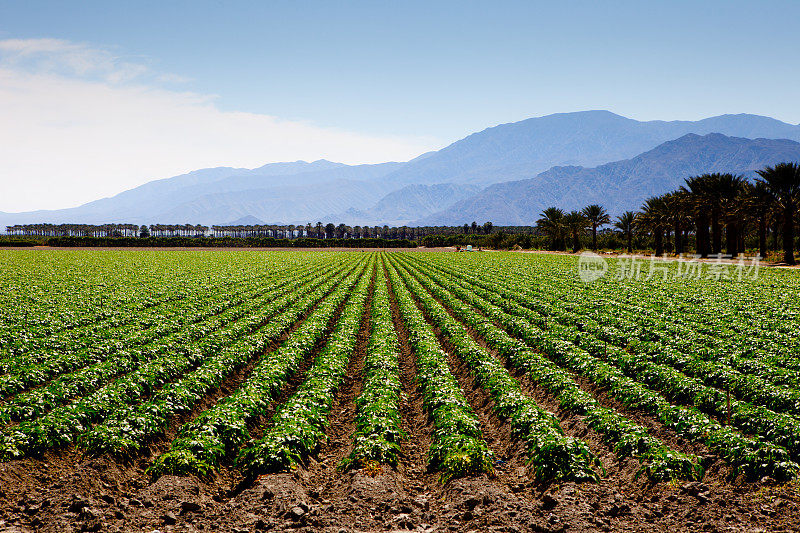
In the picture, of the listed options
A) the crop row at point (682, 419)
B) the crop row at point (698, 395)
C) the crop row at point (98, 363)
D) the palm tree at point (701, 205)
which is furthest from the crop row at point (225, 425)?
the palm tree at point (701, 205)

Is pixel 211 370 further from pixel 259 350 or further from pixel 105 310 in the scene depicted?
pixel 105 310

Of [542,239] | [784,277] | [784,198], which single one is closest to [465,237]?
[542,239]

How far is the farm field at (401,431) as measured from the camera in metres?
8.16

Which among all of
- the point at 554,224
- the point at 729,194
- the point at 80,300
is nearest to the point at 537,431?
the point at 80,300

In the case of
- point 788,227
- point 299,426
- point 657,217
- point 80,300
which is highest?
point 657,217

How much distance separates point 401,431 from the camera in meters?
10.8

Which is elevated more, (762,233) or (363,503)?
(762,233)

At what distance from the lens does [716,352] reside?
16.3 meters

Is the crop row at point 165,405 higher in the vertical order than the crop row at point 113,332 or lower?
lower

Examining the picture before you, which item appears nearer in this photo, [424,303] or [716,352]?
[716,352]

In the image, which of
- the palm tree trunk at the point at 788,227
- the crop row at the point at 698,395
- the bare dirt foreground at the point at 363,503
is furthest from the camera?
the palm tree trunk at the point at 788,227

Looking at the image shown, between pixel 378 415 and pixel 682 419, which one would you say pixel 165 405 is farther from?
pixel 682 419

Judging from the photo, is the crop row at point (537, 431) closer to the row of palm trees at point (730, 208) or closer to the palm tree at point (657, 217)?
the row of palm trees at point (730, 208)

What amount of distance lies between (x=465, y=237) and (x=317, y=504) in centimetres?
16822
